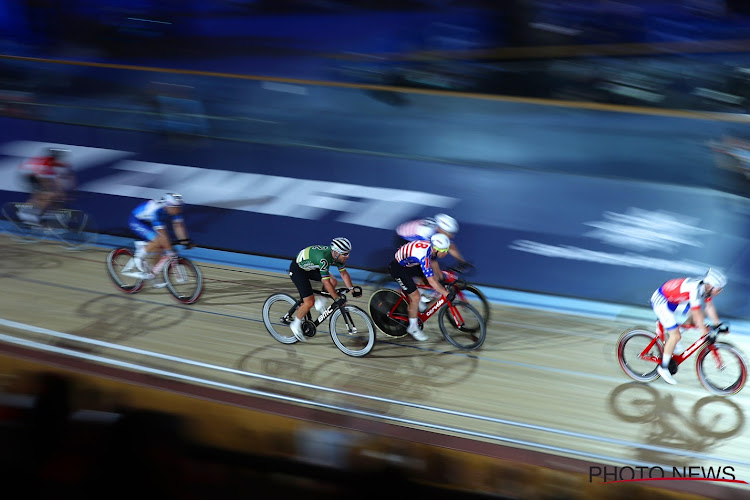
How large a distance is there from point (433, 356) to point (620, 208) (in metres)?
2.29

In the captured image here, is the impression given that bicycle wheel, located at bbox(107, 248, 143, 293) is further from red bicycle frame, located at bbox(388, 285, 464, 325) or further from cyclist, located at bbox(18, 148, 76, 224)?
red bicycle frame, located at bbox(388, 285, 464, 325)

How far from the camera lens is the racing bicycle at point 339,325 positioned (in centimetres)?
506

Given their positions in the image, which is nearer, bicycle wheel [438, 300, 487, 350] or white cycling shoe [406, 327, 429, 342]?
bicycle wheel [438, 300, 487, 350]

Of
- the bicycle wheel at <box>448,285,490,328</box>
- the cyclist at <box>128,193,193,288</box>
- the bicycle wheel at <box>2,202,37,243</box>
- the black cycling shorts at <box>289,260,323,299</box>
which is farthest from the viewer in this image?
the bicycle wheel at <box>2,202,37,243</box>

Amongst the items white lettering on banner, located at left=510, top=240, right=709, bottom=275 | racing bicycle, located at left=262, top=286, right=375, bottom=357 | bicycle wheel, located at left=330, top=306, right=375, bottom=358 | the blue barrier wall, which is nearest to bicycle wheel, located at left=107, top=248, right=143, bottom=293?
the blue barrier wall

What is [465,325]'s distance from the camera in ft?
16.9

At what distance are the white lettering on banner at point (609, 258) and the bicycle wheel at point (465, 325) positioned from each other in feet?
4.20

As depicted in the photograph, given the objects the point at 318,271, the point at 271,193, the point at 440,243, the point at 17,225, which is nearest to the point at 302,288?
the point at 318,271

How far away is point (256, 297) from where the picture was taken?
6199 millimetres

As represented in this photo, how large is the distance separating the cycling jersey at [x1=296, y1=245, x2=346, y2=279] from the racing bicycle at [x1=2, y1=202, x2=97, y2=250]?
12.4ft

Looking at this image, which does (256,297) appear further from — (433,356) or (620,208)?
(620,208)

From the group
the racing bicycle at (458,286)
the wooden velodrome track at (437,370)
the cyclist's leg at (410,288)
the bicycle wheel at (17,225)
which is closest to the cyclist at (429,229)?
the racing bicycle at (458,286)

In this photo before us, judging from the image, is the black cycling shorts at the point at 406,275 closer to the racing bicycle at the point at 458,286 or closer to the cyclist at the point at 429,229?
the racing bicycle at the point at 458,286

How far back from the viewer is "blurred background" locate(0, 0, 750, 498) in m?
5.49
